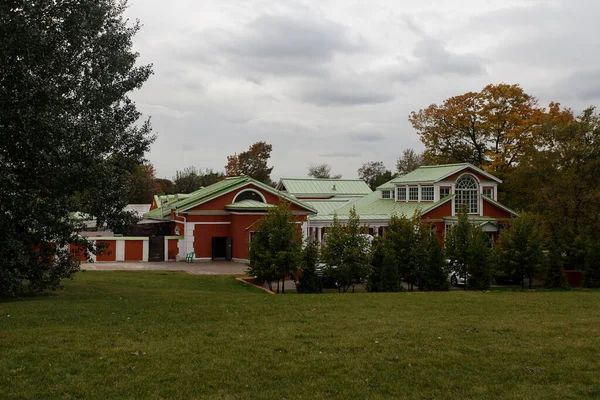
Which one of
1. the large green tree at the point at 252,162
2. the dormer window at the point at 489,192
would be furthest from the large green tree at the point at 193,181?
the dormer window at the point at 489,192

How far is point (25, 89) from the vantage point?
14.5m

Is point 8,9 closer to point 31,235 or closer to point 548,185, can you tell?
point 31,235

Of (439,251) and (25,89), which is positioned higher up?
(25,89)

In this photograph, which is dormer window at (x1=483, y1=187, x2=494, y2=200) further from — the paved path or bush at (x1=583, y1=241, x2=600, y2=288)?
the paved path

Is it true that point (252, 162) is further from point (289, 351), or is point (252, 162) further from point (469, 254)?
point (289, 351)

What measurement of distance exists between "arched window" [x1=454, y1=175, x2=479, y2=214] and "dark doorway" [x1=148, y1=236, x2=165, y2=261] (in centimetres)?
2259

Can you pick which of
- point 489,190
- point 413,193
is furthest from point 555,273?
point 413,193

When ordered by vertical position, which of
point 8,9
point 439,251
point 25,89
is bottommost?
point 439,251

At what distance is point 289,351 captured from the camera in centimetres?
970

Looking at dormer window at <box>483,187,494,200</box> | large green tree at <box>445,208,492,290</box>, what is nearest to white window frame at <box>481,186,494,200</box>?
dormer window at <box>483,187,494,200</box>

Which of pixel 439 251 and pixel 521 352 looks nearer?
pixel 521 352

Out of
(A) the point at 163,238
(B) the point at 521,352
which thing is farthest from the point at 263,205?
(B) the point at 521,352

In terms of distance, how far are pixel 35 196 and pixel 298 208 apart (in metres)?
25.0

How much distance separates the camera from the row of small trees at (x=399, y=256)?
2295cm
